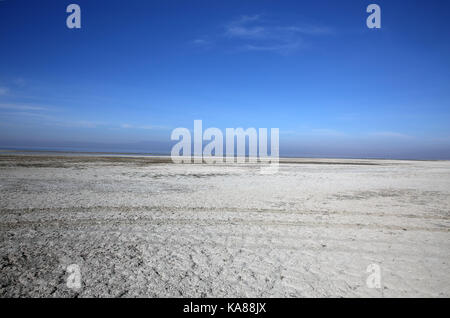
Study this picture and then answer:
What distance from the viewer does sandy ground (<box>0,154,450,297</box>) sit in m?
3.98

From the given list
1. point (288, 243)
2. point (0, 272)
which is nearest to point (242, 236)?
point (288, 243)

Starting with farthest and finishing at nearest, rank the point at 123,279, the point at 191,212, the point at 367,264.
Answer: the point at 191,212, the point at 367,264, the point at 123,279

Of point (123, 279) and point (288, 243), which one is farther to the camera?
point (288, 243)

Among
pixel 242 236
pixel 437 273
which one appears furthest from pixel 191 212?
pixel 437 273

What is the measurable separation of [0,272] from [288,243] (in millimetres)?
5685

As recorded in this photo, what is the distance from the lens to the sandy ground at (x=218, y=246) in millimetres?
3984

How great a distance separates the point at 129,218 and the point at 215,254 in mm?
3644

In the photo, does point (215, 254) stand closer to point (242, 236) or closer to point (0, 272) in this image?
point (242, 236)

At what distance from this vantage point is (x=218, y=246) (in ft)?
18.2

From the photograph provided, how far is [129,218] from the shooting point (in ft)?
24.6

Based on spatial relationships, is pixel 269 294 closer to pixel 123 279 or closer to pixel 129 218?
pixel 123 279

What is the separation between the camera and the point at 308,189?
13.3 meters
